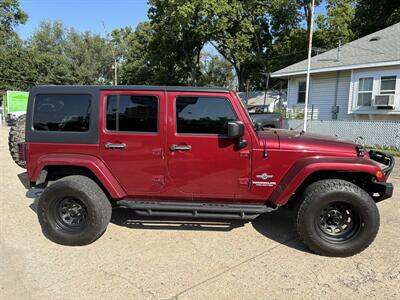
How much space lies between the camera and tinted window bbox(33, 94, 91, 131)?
12.7ft

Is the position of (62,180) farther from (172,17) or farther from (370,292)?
(172,17)

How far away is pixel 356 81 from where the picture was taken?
14.9m

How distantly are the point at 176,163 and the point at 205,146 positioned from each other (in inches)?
16.0

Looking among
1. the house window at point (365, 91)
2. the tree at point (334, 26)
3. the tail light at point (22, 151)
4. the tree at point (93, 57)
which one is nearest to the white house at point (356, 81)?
the house window at point (365, 91)

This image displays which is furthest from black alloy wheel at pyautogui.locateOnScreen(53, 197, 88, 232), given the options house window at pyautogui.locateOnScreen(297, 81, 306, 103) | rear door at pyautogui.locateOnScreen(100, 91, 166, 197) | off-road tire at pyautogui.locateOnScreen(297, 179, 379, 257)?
house window at pyautogui.locateOnScreen(297, 81, 306, 103)

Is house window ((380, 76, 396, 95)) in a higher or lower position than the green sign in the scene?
higher

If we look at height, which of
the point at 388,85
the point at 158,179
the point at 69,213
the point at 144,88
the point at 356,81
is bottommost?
the point at 69,213

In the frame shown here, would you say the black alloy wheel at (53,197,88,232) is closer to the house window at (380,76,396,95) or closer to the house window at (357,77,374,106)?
the house window at (380,76,396,95)

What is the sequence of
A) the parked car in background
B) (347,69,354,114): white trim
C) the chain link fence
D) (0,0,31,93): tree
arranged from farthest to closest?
(0,0,31,93): tree → (347,69,354,114): white trim → the chain link fence → the parked car in background

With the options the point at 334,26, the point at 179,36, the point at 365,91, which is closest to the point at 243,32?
the point at 179,36

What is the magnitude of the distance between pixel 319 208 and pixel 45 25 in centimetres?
6165

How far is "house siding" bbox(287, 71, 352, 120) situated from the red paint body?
13523 millimetres

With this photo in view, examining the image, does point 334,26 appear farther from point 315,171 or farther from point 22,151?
point 22,151

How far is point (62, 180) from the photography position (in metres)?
3.83
